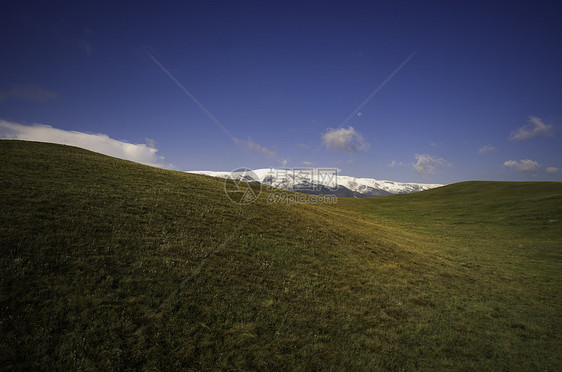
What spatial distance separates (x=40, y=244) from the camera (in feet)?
41.7

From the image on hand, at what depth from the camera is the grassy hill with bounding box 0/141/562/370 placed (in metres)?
9.45

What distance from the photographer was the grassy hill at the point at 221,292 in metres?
9.45

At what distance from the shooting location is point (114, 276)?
12.2 metres

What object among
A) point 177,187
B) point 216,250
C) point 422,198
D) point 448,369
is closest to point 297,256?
point 216,250

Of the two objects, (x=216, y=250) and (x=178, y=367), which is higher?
(x=216, y=250)

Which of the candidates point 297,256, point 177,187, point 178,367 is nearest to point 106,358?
point 178,367

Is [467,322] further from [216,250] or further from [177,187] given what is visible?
[177,187]

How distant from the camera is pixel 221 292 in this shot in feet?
43.7

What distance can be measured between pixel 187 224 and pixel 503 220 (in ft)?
233

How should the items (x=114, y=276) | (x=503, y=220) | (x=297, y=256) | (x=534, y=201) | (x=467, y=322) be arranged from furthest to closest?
(x=534, y=201) → (x=503, y=220) → (x=297, y=256) → (x=467, y=322) → (x=114, y=276)

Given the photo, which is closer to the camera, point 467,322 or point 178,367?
point 178,367

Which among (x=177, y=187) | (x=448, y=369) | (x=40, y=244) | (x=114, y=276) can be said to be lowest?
(x=448, y=369)

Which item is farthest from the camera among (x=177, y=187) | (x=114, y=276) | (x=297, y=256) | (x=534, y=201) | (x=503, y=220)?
(x=534, y=201)

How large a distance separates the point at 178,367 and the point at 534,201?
92.0 m
